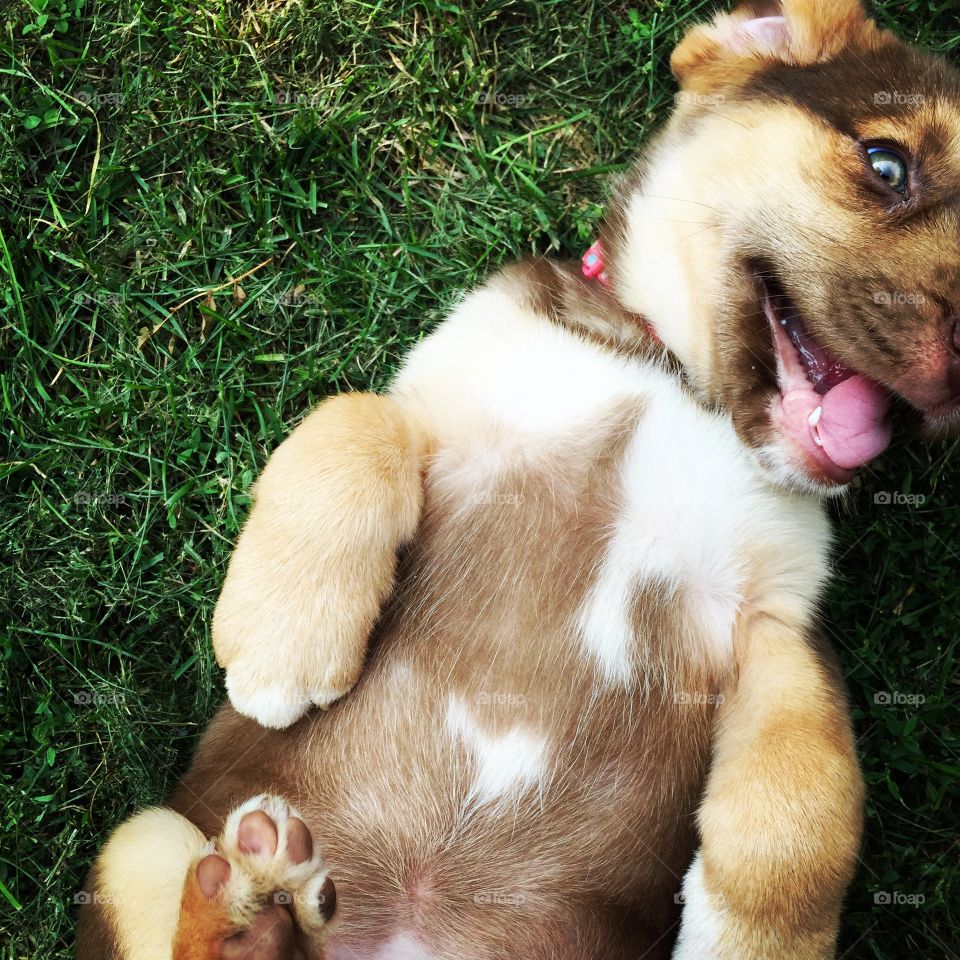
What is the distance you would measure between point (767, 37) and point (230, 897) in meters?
3.18

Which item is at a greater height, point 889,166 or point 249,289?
point 889,166

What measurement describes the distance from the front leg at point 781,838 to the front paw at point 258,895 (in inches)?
42.3

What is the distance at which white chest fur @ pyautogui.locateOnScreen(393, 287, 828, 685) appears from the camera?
2855 millimetres

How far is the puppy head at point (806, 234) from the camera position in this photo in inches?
104

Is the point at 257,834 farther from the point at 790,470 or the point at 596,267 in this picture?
the point at 596,267

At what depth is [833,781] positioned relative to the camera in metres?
2.60

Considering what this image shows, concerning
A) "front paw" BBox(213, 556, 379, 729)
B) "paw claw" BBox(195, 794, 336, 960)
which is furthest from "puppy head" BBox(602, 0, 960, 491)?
"paw claw" BBox(195, 794, 336, 960)

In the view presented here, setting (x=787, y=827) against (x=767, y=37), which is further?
(x=767, y=37)

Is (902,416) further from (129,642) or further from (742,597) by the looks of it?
(129,642)

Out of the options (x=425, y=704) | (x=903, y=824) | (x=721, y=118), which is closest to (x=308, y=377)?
(x=425, y=704)

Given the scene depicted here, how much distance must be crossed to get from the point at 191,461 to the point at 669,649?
6.90 ft

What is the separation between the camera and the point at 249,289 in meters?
3.83

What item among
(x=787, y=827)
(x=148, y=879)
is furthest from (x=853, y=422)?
(x=148, y=879)

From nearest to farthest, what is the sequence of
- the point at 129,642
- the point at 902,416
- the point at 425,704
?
the point at 425,704 < the point at 902,416 < the point at 129,642
